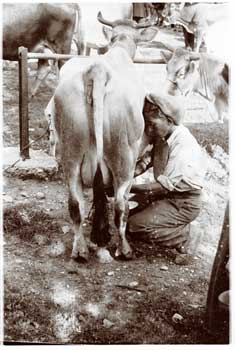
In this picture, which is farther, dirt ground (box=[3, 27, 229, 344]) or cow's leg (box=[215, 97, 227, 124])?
cow's leg (box=[215, 97, 227, 124])

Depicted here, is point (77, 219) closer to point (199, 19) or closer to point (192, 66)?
point (192, 66)

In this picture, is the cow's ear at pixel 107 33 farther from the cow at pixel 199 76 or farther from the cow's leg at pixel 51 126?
the cow's leg at pixel 51 126

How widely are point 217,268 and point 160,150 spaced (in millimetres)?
477

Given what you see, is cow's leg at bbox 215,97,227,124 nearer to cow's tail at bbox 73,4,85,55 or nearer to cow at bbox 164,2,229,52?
cow at bbox 164,2,229,52

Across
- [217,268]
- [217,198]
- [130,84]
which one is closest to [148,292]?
[217,268]

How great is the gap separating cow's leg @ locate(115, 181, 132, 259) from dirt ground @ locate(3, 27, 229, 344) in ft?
0.10

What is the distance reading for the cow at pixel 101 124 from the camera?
7.74ft

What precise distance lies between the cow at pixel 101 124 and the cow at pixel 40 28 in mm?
171

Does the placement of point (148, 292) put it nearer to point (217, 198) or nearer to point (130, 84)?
point (217, 198)

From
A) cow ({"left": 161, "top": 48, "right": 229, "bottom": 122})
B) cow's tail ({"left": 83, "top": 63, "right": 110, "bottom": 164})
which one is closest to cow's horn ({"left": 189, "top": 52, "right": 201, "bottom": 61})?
cow ({"left": 161, "top": 48, "right": 229, "bottom": 122})

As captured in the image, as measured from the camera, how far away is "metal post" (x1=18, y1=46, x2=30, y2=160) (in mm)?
2510

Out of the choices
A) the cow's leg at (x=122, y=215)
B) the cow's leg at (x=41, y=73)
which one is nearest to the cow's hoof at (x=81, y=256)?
the cow's leg at (x=122, y=215)

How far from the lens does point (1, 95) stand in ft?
8.34

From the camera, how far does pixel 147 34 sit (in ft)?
8.16
